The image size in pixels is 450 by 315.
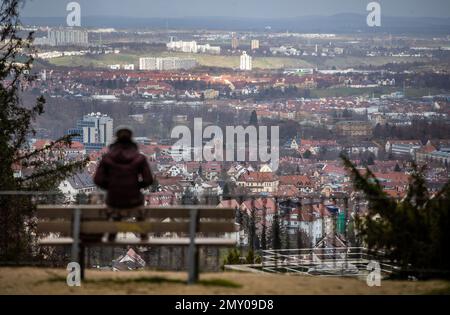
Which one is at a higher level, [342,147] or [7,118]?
[7,118]

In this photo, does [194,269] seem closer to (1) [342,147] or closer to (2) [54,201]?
(2) [54,201]

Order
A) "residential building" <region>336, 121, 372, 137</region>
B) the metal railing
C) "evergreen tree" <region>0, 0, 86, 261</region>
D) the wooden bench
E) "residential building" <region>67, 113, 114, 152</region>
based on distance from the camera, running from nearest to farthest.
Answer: the wooden bench → the metal railing → "evergreen tree" <region>0, 0, 86, 261</region> → "residential building" <region>67, 113, 114, 152</region> → "residential building" <region>336, 121, 372, 137</region>

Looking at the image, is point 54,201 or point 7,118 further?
point 7,118

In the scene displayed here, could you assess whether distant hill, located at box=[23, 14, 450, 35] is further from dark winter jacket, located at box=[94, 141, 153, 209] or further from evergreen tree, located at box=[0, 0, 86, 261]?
dark winter jacket, located at box=[94, 141, 153, 209]

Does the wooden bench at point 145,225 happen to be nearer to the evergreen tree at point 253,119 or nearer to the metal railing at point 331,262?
the metal railing at point 331,262

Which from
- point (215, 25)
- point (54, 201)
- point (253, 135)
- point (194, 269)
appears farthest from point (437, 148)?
point (215, 25)

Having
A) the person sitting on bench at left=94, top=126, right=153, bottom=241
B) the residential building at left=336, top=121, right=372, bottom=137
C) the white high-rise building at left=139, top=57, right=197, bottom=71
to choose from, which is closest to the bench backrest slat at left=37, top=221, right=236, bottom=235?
the person sitting on bench at left=94, top=126, right=153, bottom=241

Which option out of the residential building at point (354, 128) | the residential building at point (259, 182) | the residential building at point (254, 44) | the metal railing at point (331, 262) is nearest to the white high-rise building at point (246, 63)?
the residential building at point (254, 44)
